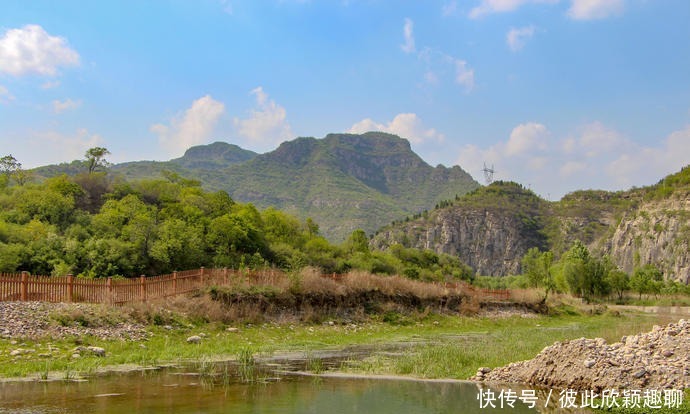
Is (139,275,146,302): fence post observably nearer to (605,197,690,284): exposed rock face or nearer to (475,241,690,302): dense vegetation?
(475,241,690,302): dense vegetation

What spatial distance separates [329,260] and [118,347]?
53440mm

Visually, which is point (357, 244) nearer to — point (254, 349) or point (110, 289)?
point (110, 289)

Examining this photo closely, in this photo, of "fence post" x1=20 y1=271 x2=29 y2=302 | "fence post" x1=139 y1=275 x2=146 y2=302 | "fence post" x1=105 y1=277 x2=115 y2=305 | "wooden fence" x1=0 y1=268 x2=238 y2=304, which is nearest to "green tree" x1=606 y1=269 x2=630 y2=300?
"wooden fence" x1=0 y1=268 x2=238 y2=304

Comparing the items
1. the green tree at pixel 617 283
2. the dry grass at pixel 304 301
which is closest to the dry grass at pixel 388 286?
the dry grass at pixel 304 301

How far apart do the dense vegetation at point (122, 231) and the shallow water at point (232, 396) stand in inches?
767

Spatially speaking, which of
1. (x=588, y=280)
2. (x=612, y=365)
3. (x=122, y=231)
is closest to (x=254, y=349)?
(x=612, y=365)

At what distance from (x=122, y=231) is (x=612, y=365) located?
119 ft

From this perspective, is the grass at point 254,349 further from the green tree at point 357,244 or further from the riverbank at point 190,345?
the green tree at point 357,244

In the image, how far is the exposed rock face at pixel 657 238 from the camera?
15088cm

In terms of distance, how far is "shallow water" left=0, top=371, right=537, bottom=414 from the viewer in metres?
11.4

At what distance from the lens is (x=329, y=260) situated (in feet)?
239

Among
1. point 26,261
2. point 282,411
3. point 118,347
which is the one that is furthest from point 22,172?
point 282,411

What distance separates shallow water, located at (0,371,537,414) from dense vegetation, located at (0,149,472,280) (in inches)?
767

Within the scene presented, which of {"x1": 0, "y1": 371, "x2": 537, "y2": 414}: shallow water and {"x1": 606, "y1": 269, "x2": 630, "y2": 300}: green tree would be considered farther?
{"x1": 606, "y1": 269, "x2": 630, "y2": 300}: green tree
